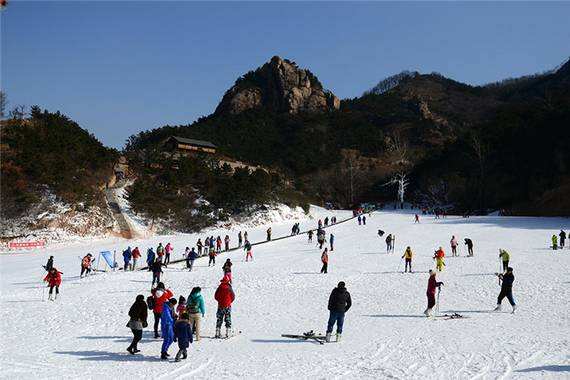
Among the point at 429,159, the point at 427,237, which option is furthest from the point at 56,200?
the point at 429,159

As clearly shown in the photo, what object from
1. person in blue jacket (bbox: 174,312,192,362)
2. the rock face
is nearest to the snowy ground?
person in blue jacket (bbox: 174,312,192,362)

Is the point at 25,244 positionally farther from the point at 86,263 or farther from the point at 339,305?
the point at 339,305

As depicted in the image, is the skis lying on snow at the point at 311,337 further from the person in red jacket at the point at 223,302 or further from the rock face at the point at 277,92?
the rock face at the point at 277,92

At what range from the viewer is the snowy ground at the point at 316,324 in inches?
355

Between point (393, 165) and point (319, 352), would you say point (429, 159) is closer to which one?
point (393, 165)

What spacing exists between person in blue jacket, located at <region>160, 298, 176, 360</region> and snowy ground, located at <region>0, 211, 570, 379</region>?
0.80 feet

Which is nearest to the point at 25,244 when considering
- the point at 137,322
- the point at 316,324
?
the point at 137,322

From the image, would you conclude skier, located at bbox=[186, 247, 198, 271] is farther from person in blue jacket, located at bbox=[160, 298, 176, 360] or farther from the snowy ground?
person in blue jacket, located at bbox=[160, 298, 176, 360]

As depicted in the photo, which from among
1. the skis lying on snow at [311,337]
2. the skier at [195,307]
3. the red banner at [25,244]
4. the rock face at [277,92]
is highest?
the rock face at [277,92]

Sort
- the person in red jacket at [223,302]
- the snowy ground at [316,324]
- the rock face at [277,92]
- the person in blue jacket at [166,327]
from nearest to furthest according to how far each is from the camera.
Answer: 1. the snowy ground at [316,324]
2. the person in blue jacket at [166,327]
3. the person in red jacket at [223,302]
4. the rock face at [277,92]

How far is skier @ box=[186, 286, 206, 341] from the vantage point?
10.8m

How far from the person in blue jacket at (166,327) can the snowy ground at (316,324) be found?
24 cm

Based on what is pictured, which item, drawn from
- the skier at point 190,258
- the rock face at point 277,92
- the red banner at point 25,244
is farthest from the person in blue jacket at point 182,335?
the rock face at point 277,92

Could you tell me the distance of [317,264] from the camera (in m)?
23.5
